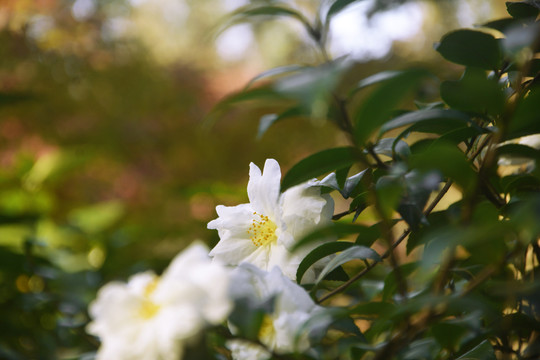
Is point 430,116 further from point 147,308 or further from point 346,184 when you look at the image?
point 147,308

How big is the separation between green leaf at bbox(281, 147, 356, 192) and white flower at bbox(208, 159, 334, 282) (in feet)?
0.16

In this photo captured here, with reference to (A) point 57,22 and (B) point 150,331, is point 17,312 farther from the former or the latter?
Result: (A) point 57,22

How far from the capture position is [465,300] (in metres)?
0.28

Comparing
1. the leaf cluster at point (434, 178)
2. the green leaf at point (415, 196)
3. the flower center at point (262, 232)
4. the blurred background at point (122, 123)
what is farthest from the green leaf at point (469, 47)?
the blurred background at point (122, 123)

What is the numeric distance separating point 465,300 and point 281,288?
0.44 ft

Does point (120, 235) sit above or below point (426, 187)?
above

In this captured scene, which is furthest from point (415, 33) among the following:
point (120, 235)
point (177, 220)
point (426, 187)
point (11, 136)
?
point (426, 187)

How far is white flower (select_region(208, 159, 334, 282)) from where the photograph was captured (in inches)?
18.2

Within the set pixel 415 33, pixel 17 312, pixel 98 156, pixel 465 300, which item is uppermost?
pixel 415 33

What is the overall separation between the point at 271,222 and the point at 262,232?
2cm

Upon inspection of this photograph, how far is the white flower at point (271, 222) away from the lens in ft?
1.51

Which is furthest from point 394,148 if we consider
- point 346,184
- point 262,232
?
point 262,232

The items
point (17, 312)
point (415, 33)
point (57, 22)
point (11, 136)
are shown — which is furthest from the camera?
point (415, 33)

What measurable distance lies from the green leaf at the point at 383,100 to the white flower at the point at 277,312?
125mm
